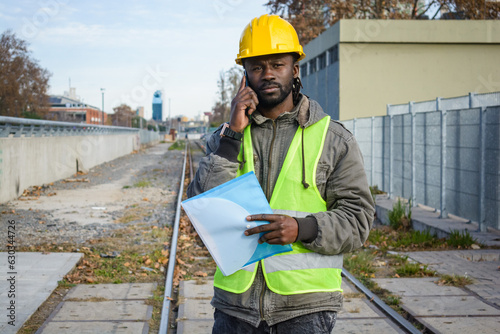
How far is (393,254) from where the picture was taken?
359 inches

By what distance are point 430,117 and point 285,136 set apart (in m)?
10.3

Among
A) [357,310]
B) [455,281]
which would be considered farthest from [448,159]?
[357,310]

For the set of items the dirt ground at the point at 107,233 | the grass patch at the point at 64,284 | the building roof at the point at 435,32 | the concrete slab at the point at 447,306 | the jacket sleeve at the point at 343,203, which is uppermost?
the building roof at the point at 435,32

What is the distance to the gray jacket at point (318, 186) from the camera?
2.57 metres

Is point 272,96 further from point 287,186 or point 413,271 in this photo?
point 413,271

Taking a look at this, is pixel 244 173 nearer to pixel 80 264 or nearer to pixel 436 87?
pixel 80 264

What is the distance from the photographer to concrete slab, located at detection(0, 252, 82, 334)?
20.1 feet

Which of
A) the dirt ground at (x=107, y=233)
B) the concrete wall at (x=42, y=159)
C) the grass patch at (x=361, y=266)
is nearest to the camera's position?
the grass patch at (x=361, y=266)

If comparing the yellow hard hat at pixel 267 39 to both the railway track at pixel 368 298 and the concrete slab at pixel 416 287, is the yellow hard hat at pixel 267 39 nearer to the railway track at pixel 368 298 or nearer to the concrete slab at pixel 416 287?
the railway track at pixel 368 298

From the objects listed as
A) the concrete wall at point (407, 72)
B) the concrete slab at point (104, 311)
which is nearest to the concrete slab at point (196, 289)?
the concrete slab at point (104, 311)

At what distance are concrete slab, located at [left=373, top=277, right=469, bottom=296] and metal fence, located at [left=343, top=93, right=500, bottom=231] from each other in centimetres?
303

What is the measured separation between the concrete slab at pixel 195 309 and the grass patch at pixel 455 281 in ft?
9.26

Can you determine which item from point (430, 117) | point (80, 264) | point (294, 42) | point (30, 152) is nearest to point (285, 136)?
point (294, 42)

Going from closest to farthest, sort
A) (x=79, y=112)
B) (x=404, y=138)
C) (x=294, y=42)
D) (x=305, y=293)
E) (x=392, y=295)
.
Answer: (x=305, y=293)
(x=294, y=42)
(x=392, y=295)
(x=404, y=138)
(x=79, y=112)
